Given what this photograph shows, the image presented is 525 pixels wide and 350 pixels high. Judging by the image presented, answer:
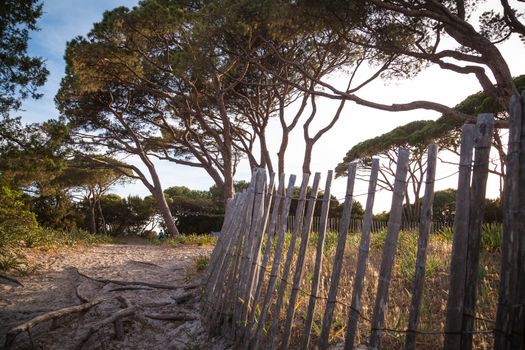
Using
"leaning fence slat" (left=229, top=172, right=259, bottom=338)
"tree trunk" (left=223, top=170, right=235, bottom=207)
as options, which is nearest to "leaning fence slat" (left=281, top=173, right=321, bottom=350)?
"leaning fence slat" (left=229, top=172, right=259, bottom=338)

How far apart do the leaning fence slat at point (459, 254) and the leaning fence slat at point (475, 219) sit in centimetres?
2

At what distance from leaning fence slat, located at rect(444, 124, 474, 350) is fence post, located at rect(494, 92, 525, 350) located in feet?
0.55

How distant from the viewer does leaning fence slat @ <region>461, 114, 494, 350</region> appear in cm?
169

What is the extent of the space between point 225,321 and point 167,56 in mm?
8824

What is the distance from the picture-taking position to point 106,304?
4.65m

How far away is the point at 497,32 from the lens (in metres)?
7.01

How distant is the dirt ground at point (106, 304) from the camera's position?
3.59 metres

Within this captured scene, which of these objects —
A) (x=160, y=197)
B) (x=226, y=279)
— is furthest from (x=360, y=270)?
(x=160, y=197)

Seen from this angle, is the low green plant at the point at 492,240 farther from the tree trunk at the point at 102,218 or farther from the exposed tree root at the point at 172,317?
the tree trunk at the point at 102,218

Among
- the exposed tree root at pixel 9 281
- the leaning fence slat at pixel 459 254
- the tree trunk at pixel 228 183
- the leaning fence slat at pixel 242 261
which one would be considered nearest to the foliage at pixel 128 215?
the tree trunk at pixel 228 183

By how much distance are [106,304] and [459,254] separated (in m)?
4.35

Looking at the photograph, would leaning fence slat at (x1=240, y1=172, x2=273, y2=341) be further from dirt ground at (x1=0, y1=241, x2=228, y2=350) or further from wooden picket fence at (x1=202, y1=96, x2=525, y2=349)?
dirt ground at (x1=0, y1=241, x2=228, y2=350)

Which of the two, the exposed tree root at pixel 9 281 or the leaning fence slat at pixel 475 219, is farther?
the exposed tree root at pixel 9 281

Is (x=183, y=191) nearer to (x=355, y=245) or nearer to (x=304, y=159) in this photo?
(x=304, y=159)
